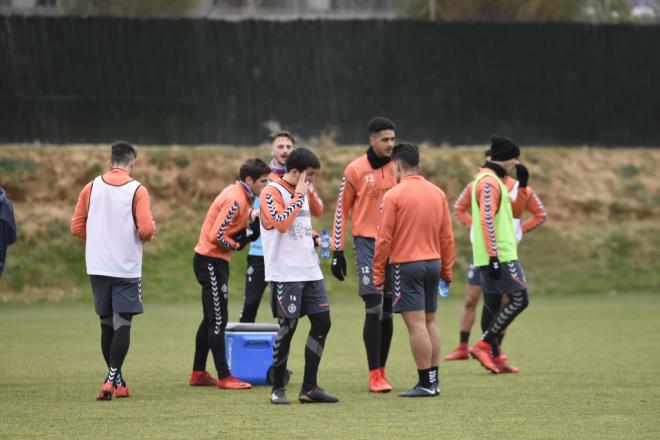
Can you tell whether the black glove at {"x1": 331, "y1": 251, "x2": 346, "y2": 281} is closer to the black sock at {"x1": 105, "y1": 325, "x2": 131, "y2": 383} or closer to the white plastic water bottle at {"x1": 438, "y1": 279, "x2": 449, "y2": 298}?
the white plastic water bottle at {"x1": 438, "y1": 279, "x2": 449, "y2": 298}

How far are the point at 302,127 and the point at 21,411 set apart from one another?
19.1 m

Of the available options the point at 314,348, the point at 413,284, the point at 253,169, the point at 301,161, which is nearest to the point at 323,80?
the point at 253,169

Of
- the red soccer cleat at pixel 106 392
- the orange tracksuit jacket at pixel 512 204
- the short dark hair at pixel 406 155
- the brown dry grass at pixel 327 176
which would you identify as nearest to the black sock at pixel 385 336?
the short dark hair at pixel 406 155

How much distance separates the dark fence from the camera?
26.8 meters

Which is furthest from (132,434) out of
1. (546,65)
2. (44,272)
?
(546,65)

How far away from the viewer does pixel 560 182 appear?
2800 cm

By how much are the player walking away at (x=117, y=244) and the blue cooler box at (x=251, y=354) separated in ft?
4.43

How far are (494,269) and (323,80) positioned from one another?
56.0ft

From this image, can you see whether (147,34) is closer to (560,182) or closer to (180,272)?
(180,272)

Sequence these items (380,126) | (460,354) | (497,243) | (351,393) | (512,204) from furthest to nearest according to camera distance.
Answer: (512,204), (460,354), (497,243), (380,126), (351,393)

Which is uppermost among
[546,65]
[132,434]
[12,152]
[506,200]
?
[546,65]

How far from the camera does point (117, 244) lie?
32.4 ft

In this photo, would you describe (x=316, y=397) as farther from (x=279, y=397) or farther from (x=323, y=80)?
(x=323, y=80)

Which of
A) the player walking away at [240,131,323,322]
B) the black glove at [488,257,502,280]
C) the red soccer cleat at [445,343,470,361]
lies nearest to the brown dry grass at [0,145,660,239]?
the red soccer cleat at [445,343,470,361]
